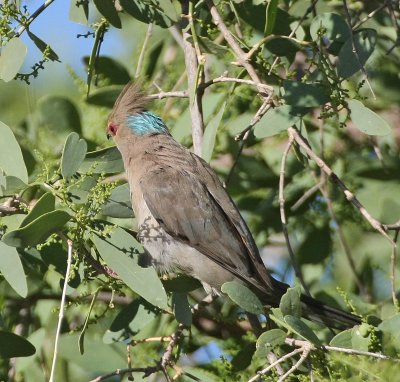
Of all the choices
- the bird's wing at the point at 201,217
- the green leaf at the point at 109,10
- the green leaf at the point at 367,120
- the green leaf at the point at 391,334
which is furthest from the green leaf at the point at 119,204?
the green leaf at the point at 391,334

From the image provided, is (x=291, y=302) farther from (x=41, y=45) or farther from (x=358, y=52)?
(x=41, y=45)

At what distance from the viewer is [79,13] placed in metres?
4.55

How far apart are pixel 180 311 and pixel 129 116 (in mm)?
1403

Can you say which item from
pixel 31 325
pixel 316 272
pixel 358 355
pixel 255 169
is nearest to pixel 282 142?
pixel 255 169

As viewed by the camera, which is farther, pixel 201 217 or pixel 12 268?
pixel 201 217

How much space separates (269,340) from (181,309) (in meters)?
0.65

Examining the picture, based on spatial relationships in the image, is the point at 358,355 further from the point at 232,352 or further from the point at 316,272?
the point at 316,272

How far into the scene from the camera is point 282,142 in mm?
5879

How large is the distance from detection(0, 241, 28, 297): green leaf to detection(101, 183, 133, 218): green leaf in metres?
0.55

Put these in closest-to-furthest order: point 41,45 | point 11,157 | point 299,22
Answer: point 11,157 → point 41,45 → point 299,22

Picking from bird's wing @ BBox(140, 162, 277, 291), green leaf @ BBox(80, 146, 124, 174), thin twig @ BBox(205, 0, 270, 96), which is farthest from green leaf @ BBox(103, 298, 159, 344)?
thin twig @ BBox(205, 0, 270, 96)

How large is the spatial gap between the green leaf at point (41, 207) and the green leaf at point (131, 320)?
90cm

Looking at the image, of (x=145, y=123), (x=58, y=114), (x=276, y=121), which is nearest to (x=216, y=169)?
(x=145, y=123)

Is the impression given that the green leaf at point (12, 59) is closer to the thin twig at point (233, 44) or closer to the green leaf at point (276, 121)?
the thin twig at point (233, 44)
